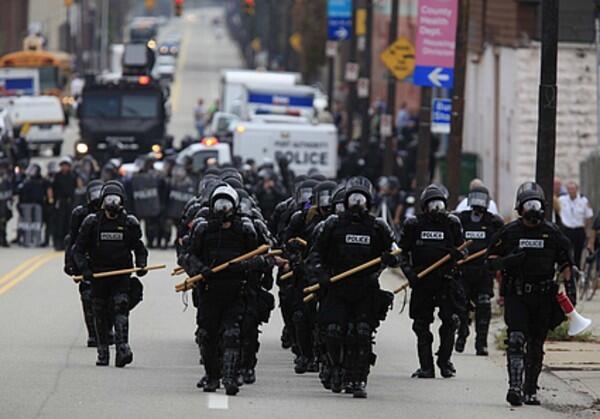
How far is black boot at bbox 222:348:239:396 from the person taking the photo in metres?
15.2

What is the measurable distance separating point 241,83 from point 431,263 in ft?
139

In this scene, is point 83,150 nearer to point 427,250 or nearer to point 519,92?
point 519,92

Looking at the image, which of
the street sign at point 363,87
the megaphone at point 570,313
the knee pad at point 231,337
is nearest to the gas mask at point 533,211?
the megaphone at point 570,313

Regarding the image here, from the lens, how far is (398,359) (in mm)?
19000

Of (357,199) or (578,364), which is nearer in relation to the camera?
(357,199)

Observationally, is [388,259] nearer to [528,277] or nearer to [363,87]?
[528,277]

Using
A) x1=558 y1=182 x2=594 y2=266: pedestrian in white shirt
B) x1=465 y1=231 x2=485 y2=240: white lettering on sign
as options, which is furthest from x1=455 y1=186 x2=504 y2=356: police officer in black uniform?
x1=558 y1=182 x2=594 y2=266: pedestrian in white shirt

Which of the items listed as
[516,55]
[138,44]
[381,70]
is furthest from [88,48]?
[516,55]

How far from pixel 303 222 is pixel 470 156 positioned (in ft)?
85.3

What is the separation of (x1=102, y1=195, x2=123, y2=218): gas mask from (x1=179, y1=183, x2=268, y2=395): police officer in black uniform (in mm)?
1949

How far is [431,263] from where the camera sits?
16.8 metres

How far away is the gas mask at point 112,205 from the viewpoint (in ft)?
56.4

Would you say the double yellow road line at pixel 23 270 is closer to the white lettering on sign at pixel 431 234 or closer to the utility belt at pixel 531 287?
the white lettering on sign at pixel 431 234

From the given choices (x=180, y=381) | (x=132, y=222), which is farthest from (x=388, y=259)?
(x=132, y=222)
